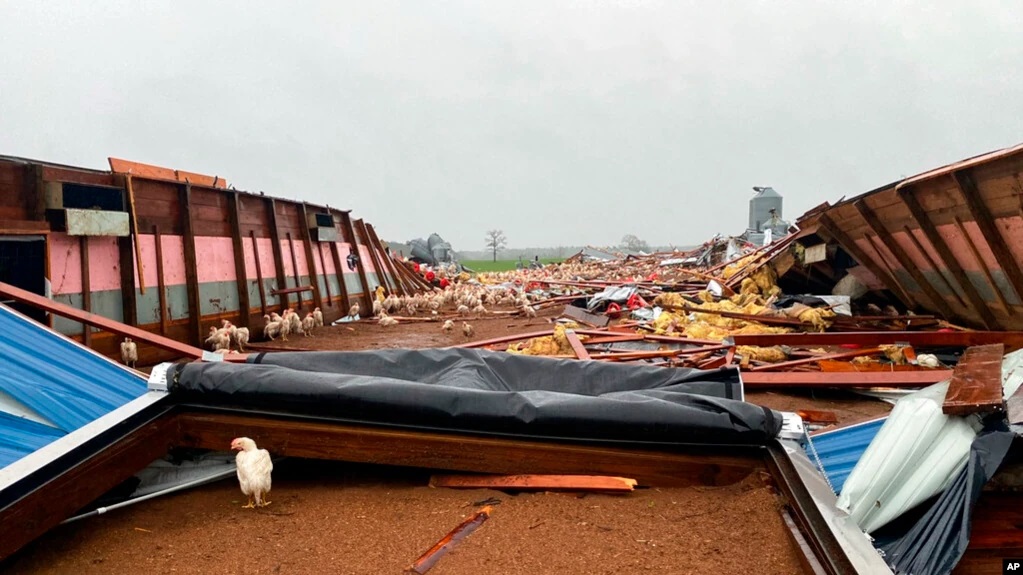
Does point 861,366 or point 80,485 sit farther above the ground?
point 80,485

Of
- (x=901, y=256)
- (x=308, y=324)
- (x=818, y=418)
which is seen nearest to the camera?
→ (x=818, y=418)

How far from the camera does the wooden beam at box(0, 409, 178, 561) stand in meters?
2.36

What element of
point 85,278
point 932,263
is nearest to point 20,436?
point 85,278

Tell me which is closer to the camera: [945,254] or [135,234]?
[945,254]

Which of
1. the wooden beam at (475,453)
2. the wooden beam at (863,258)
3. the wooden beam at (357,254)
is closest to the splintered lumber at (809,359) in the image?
the wooden beam at (863,258)

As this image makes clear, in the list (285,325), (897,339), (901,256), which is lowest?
(897,339)

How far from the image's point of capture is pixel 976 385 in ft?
8.33

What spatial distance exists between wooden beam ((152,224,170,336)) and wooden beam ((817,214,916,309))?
37.3 feet

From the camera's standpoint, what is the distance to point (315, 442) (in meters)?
3.18

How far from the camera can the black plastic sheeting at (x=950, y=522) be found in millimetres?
2068

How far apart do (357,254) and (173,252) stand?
7.28m

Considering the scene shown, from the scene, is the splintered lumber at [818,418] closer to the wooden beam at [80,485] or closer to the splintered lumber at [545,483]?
the splintered lumber at [545,483]

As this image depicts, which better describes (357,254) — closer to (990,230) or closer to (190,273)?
(190,273)

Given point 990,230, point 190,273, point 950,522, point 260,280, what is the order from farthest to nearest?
point 260,280 → point 190,273 → point 990,230 → point 950,522
